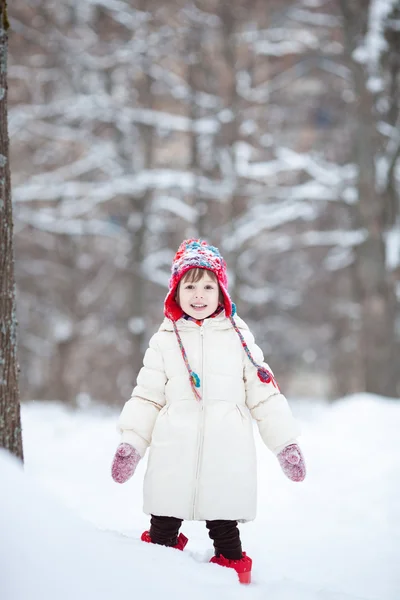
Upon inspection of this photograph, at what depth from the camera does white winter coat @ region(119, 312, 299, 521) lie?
8.89ft

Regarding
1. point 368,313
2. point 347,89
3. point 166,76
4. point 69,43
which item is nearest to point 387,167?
point 368,313

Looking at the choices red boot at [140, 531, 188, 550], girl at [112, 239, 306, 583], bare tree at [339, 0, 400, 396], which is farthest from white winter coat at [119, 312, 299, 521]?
bare tree at [339, 0, 400, 396]

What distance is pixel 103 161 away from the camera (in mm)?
12320

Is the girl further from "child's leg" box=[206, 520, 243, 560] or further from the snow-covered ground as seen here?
the snow-covered ground

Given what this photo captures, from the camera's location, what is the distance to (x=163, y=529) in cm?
278

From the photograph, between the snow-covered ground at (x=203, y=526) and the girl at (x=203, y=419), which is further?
the girl at (x=203, y=419)

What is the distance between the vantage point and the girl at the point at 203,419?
2.72 m

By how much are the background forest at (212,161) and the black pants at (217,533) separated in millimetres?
6668

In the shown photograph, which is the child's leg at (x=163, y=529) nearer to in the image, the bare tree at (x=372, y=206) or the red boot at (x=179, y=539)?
the red boot at (x=179, y=539)

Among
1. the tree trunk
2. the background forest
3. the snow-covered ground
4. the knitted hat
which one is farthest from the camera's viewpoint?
the background forest

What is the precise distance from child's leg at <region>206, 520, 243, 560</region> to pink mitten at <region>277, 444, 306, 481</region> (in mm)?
343

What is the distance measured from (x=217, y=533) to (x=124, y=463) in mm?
531

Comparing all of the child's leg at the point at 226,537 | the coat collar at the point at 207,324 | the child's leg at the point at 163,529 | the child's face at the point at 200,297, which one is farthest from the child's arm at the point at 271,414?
the child's leg at the point at 163,529

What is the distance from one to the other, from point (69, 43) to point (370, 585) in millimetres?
11261
